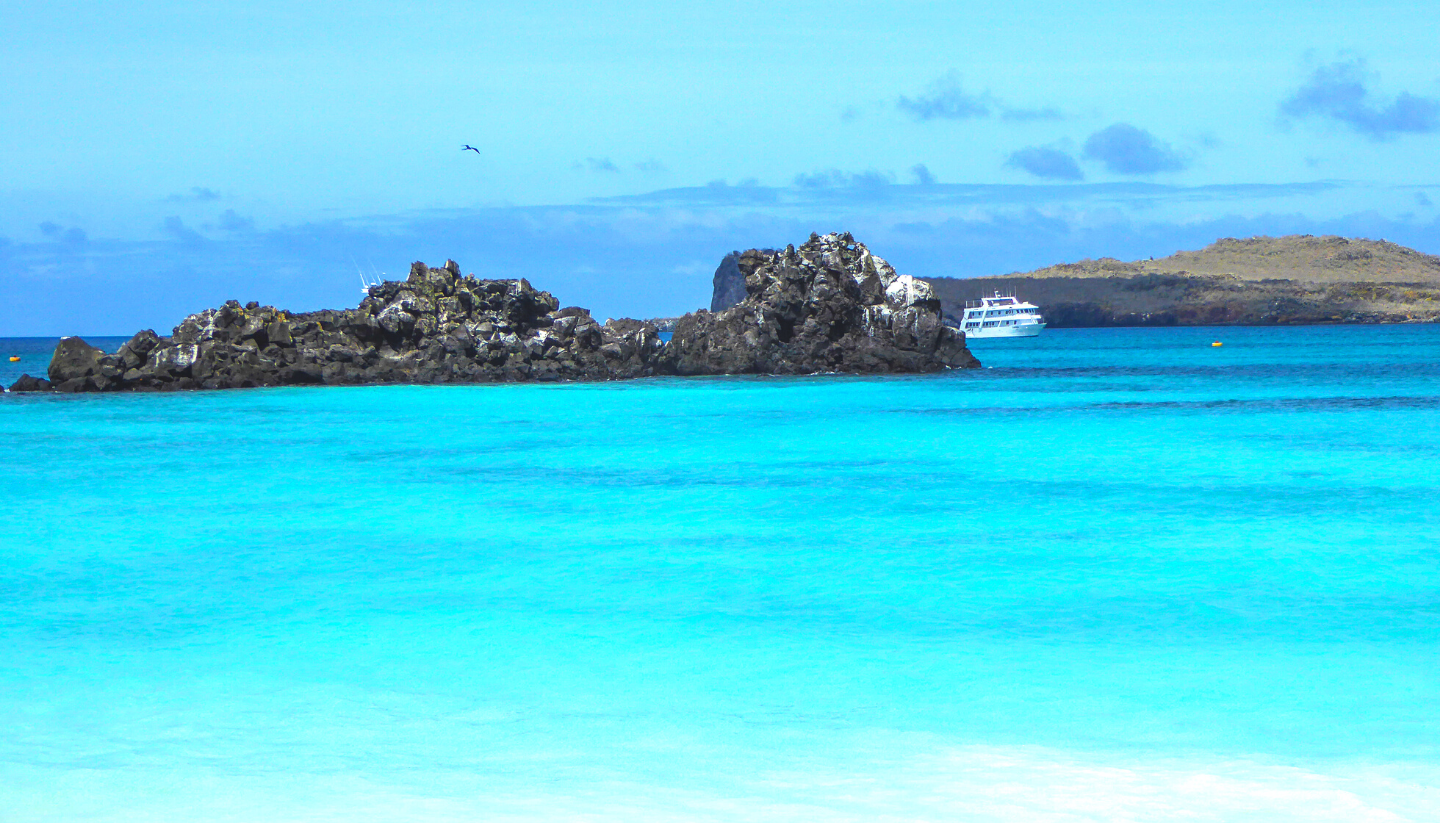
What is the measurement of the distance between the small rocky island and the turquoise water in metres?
23.1

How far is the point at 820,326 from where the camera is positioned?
49.4 metres

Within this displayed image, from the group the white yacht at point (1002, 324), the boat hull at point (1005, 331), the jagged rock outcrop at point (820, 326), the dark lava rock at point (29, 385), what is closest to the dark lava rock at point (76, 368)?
the dark lava rock at point (29, 385)

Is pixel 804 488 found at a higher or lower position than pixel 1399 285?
lower

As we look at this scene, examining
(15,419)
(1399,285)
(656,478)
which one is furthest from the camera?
(1399,285)

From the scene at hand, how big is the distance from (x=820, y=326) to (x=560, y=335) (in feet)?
31.7

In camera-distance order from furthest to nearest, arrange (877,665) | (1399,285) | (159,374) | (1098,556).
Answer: (1399,285)
(159,374)
(1098,556)
(877,665)

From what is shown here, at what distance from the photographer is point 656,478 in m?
20.3

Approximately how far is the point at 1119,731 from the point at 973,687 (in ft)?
3.93

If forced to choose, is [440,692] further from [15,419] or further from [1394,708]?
[15,419]

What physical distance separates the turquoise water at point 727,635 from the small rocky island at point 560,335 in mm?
23142

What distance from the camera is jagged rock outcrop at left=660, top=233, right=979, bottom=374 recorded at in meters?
49.3

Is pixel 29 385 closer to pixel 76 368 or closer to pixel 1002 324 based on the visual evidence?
pixel 76 368

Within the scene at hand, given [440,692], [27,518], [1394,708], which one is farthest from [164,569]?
[1394,708]

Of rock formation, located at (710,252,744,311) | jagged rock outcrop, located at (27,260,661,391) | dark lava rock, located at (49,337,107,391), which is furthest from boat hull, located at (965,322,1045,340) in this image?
dark lava rock, located at (49,337,107,391)
